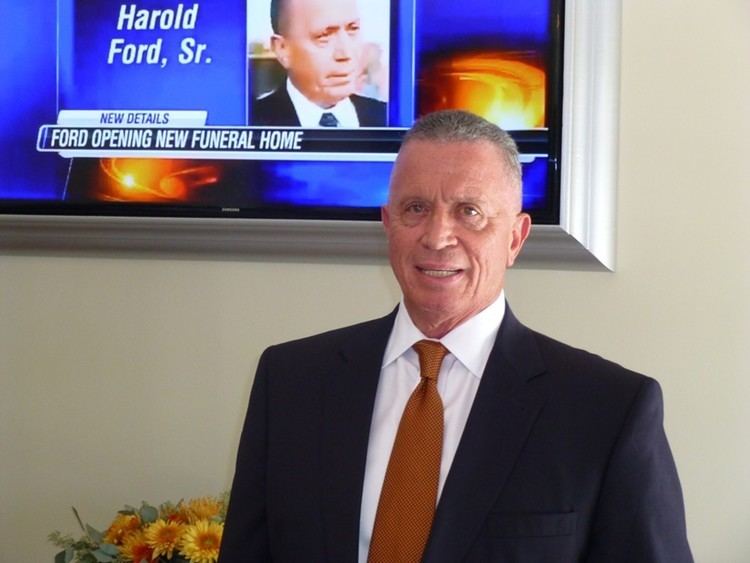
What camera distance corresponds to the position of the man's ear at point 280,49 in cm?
244

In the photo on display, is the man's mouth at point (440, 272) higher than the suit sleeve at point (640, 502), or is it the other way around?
the man's mouth at point (440, 272)

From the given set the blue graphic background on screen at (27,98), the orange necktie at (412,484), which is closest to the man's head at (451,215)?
the orange necktie at (412,484)

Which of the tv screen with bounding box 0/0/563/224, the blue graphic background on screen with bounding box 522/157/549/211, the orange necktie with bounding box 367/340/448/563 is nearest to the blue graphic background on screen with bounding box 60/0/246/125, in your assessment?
the tv screen with bounding box 0/0/563/224

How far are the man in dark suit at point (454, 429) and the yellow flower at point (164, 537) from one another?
0.66 m

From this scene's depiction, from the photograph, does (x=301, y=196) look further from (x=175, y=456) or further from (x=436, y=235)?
(x=436, y=235)

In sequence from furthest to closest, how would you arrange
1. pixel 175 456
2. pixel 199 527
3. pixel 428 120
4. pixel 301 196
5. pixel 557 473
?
pixel 175 456 < pixel 301 196 < pixel 199 527 < pixel 428 120 < pixel 557 473

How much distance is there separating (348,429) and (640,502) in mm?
368

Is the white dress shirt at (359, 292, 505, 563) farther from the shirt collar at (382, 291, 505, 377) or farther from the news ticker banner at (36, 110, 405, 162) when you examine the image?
the news ticker banner at (36, 110, 405, 162)

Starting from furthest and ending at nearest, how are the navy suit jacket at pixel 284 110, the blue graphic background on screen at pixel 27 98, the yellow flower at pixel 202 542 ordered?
the blue graphic background on screen at pixel 27 98
the navy suit jacket at pixel 284 110
the yellow flower at pixel 202 542

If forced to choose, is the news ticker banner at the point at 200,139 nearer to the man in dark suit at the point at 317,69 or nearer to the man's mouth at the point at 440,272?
the man in dark suit at the point at 317,69

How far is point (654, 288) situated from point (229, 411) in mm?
941

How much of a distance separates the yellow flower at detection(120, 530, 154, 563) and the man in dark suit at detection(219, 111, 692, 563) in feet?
2.27

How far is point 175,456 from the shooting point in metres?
2.59

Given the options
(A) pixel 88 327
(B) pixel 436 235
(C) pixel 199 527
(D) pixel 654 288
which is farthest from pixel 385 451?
(A) pixel 88 327
